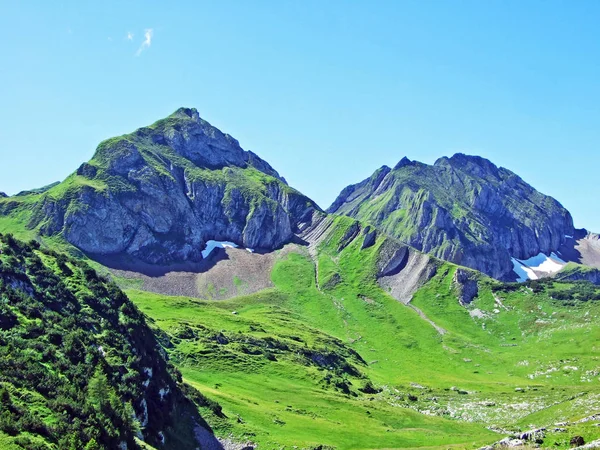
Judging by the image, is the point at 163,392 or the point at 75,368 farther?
the point at 163,392

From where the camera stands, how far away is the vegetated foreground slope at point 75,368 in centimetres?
4206

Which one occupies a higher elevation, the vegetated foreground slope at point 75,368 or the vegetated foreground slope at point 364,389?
the vegetated foreground slope at point 75,368

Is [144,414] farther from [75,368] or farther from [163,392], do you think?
[75,368]

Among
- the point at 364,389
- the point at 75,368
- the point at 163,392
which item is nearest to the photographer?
the point at 75,368

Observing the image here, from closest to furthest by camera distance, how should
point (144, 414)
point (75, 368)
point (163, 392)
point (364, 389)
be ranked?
1. point (75, 368)
2. point (144, 414)
3. point (163, 392)
4. point (364, 389)

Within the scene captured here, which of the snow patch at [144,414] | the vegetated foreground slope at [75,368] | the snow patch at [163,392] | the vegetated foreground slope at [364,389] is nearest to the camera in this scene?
the vegetated foreground slope at [75,368]

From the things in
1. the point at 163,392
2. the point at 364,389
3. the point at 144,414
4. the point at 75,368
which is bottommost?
the point at 364,389

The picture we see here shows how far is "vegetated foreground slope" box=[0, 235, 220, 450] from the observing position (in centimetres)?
4206

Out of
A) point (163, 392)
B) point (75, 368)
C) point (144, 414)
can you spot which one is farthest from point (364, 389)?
point (75, 368)

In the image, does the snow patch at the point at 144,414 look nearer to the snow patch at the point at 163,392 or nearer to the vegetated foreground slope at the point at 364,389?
the snow patch at the point at 163,392

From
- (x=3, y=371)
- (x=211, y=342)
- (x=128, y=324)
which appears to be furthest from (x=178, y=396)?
(x=211, y=342)

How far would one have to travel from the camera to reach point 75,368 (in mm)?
51812

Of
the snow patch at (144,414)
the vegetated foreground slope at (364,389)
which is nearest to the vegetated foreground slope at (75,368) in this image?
the snow patch at (144,414)

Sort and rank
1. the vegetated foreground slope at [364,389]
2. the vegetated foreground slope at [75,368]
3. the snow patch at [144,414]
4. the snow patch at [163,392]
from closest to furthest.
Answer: the vegetated foreground slope at [75,368] < the snow patch at [144,414] < the snow patch at [163,392] < the vegetated foreground slope at [364,389]
